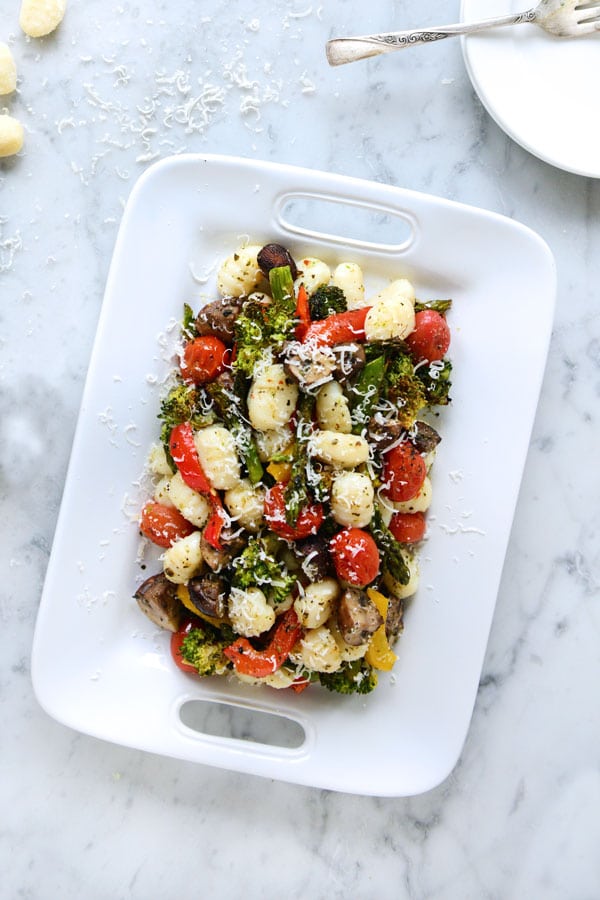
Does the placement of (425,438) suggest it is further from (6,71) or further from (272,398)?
(6,71)

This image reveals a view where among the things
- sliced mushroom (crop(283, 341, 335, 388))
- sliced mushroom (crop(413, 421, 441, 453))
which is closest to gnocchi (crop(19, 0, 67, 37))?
sliced mushroom (crop(283, 341, 335, 388))

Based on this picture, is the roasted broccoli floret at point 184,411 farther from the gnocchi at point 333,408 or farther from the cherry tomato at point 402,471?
the cherry tomato at point 402,471

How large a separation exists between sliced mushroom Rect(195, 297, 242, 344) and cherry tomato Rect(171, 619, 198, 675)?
2.78 feet

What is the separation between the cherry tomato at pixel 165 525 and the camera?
2.38m

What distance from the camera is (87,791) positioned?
9.03ft

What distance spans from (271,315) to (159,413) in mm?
474

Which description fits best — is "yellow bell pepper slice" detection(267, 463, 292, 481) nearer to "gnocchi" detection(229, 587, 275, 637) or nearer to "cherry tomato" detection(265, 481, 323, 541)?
"cherry tomato" detection(265, 481, 323, 541)

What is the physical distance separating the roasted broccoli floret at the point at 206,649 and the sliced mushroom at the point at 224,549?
23 centimetres

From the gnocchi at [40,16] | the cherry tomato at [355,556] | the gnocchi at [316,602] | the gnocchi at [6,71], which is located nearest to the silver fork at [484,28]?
the gnocchi at [40,16]

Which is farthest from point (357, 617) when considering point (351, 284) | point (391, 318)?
point (351, 284)

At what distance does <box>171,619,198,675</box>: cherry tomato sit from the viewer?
2.44 m

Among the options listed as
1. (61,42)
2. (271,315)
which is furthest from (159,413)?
(61,42)

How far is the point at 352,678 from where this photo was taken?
2379mm

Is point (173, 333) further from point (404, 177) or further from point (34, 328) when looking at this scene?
point (404, 177)
